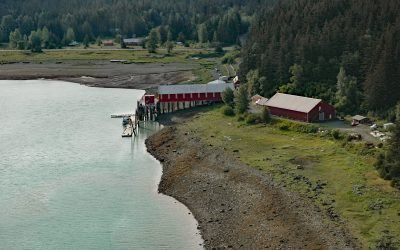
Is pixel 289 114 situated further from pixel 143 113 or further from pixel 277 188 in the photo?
pixel 277 188

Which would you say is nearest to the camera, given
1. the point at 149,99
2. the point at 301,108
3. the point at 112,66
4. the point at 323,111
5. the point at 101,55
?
the point at 323,111

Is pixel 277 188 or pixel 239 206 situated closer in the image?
pixel 239 206

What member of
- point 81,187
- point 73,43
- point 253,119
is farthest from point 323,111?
point 73,43

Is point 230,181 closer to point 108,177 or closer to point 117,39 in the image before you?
point 108,177

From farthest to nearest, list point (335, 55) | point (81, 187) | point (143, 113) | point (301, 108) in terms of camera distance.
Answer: point (143, 113)
point (335, 55)
point (301, 108)
point (81, 187)

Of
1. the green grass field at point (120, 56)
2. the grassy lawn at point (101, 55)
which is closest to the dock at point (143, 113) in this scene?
the green grass field at point (120, 56)

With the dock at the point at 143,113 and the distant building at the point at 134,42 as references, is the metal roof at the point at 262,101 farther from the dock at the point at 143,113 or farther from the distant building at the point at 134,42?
the distant building at the point at 134,42
